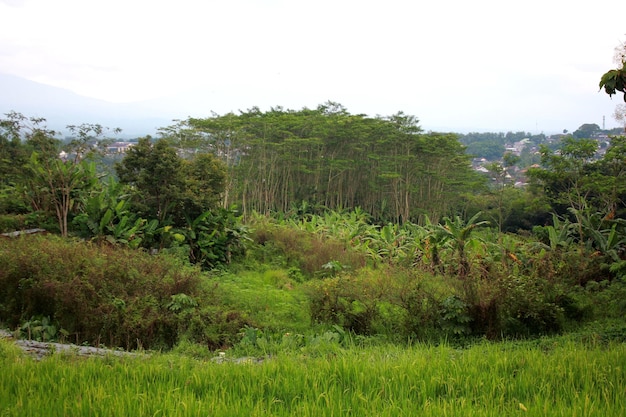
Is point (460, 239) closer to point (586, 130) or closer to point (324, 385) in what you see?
point (324, 385)

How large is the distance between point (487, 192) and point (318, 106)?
9541 millimetres

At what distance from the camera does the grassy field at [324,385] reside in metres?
2.94

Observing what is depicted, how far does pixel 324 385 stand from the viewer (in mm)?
3355

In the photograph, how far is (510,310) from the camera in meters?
5.75

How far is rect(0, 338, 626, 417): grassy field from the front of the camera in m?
2.94

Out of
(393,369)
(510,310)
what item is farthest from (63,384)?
(510,310)

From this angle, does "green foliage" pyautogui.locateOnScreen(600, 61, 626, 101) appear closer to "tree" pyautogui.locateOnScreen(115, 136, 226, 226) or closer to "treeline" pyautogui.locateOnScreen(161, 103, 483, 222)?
"tree" pyautogui.locateOnScreen(115, 136, 226, 226)

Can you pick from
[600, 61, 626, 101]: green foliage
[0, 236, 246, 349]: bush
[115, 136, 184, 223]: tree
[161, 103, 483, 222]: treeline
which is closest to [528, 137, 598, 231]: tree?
[600, 61, 626, 101]: green foliage

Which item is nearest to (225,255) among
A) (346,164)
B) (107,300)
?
(107,300)

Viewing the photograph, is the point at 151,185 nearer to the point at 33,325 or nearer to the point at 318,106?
the point at 33,325

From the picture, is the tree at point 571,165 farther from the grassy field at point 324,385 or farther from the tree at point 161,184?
the grassy field at point 324,385

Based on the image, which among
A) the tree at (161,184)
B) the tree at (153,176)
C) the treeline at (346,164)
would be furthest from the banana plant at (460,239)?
the treeline at (346,164)

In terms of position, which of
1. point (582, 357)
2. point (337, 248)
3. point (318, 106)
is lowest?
point (337, 248)

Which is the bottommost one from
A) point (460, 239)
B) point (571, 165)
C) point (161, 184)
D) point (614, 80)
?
point (460, 239)
